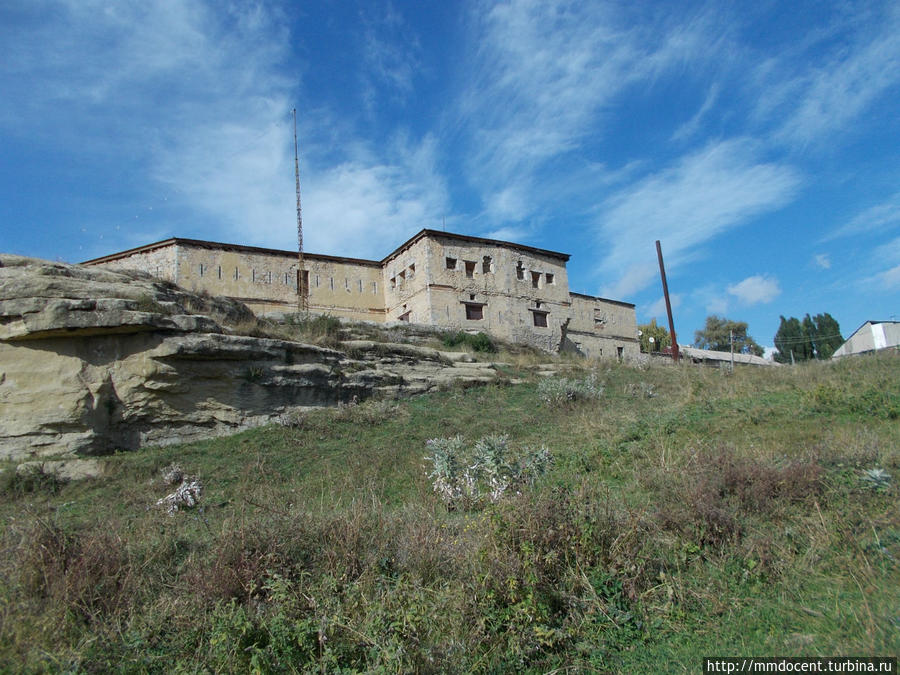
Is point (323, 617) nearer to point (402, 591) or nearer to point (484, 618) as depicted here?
point (402, 591)

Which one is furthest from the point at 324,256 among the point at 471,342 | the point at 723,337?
the point at 723,337

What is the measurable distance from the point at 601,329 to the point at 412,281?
13.6 m

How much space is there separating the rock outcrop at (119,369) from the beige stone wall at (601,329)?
21948mm

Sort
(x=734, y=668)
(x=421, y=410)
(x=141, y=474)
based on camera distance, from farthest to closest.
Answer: (x=421, y=410)
(x=141, y=474)
(x=734, y=668)

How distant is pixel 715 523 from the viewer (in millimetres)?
4820

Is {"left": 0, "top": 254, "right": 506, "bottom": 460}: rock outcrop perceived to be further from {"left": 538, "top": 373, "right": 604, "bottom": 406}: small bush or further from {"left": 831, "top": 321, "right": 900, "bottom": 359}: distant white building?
{"left": 831, "top": 321, "right": 900, "bottom": 359}: distant white building

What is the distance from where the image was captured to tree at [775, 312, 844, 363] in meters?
48.1

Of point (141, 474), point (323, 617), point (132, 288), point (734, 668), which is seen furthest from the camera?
point (132, 288)

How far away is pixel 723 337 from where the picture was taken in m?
53.0

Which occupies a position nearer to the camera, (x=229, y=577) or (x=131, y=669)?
(x=131, y=669)

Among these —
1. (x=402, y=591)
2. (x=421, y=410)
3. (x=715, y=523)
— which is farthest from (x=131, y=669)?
(x=421, y=410)

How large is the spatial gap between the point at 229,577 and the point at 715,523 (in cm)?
418

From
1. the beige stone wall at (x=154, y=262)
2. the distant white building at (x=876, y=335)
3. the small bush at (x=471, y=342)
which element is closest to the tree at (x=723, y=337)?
the distant white building at (x=876, y=335)

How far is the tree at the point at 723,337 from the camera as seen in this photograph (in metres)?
52.6
